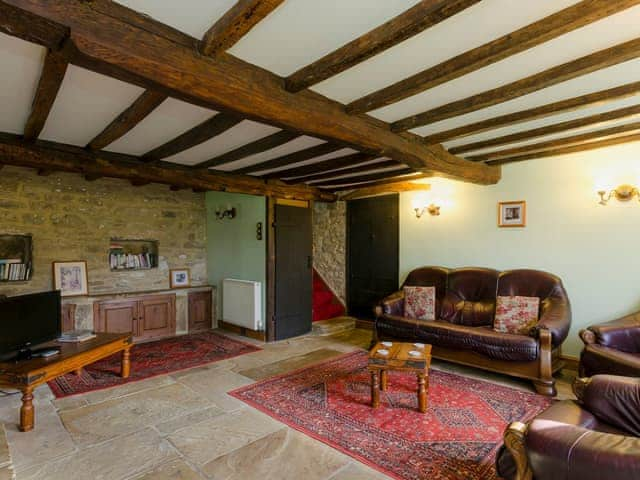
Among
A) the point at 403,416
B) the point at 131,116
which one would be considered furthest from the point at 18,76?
the point at 403,416

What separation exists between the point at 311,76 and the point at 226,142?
159 cm

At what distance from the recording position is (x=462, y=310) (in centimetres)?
441

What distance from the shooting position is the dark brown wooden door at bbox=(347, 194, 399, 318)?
5.59m

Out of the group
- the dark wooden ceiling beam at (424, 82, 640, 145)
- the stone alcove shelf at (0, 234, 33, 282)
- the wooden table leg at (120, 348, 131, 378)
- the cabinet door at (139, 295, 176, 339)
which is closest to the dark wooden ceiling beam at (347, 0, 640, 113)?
the dark wooden ceiling beam at (424, 82, 640, 145)

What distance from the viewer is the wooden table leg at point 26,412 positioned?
2.58 m

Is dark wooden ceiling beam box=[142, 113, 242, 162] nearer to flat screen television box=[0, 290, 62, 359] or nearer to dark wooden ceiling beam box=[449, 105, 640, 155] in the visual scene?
flat screen television box=[0, 290, 62, 359]

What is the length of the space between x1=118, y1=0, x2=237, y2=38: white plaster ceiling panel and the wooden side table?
8.39ft

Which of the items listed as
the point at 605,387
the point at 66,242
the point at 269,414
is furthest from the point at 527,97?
the point at 66,242

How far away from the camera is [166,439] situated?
250 cm

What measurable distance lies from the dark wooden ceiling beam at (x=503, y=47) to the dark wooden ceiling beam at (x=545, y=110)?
107 centimetres

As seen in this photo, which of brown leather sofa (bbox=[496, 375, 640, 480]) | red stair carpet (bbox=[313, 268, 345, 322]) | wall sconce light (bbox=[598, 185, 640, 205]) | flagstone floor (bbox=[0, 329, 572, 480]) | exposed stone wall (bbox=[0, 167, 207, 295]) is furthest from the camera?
red stair carpet (bbox=[313, 268, 345, 322])

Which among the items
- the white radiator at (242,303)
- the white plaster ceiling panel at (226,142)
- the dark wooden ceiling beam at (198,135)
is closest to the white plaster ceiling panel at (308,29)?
the dark wooden ceiling beam at (198,135)

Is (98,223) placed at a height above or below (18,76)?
below

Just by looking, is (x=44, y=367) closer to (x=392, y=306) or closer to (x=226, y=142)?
(x=226, y=142)
